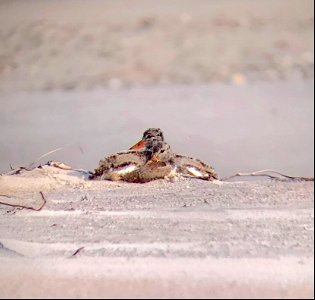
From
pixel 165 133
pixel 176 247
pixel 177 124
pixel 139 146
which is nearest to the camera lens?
pixel 176 247

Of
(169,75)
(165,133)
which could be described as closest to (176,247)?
(169,75)

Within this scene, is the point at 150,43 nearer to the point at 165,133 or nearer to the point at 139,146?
the point at 165,133

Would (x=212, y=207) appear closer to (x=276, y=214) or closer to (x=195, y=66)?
(x=276, y=214)

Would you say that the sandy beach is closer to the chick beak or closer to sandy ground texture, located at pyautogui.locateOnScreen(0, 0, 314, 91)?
sandy ground texture, located at pyautogui.locateOnScreen(0, 0, 314, 91)

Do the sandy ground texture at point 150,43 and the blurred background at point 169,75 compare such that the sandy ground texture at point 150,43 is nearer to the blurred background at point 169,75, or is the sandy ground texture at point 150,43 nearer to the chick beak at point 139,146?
the blurred background at point 169,75

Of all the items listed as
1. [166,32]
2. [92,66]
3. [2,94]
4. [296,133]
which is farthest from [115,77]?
[296,133]

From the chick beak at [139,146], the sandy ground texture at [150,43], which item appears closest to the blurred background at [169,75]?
the sandy ground texture at [150,43]

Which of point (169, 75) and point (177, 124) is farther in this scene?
point (177, 124)
